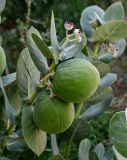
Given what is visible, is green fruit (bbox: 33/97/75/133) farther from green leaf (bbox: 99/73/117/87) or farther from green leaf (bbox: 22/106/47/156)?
green leaf (bbox: 99/73/117/87)

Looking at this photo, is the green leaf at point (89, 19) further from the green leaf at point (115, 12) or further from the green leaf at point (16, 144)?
the green leaf at point (16, 144)

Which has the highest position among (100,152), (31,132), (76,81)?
(76,81)

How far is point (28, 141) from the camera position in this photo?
862 mm

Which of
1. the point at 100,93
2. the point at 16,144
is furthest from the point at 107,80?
the point at 16,144

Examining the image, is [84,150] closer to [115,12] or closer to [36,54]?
[36,54]

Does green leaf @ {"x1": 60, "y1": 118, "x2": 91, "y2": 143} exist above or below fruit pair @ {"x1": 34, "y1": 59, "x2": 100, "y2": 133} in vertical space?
below

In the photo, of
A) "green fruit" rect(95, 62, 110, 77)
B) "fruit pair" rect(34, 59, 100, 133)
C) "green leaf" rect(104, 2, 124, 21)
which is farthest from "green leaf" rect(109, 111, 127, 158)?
"green leaf" rect(104, 2, 124, 21)

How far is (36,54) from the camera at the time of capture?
Answer: 2.73 feet

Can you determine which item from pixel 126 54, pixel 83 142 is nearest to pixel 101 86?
pixel 83 142

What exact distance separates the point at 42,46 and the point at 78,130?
0.28m

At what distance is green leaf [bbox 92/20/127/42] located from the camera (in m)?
1.04

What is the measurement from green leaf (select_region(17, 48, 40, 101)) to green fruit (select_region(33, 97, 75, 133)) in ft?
0.21

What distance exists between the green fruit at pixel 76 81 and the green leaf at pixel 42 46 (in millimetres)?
44

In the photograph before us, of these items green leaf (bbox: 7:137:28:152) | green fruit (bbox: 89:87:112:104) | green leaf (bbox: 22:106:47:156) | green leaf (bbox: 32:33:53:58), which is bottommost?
green fruit (bbox: 89:87:112:104)
